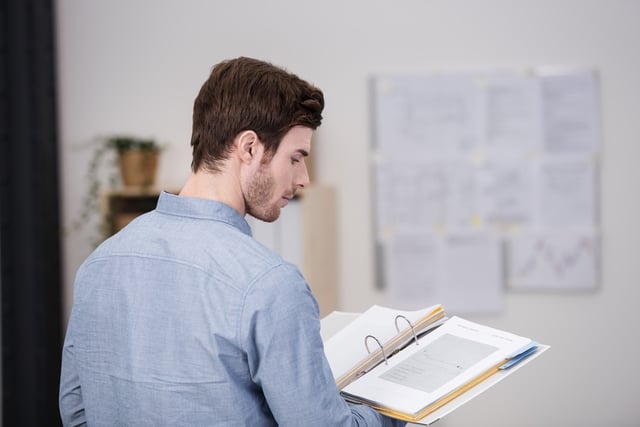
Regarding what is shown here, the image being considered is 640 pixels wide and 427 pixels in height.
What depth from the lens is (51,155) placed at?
9.47 ft

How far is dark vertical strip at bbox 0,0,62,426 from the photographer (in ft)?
8.65

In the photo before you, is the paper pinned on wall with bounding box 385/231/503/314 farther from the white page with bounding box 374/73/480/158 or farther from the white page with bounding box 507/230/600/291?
the white page with bounding box 374/73/480/158

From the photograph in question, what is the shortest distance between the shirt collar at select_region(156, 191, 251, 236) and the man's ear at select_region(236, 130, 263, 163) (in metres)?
0.08

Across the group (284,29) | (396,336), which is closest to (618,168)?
(284,29)

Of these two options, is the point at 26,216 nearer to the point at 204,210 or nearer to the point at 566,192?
the point at 204,210

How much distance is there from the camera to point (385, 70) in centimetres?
282

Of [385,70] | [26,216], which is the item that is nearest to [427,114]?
[385,70]

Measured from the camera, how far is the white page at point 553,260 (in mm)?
2748

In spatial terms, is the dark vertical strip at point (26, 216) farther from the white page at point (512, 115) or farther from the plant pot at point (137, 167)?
the white page at point (512, 115)

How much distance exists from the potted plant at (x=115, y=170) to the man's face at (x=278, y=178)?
5.71 feet

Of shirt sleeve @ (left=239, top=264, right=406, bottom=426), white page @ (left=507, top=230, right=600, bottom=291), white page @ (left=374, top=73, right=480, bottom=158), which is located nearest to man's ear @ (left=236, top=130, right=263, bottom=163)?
shirt sleeve @ (left=239, top=264, right=406, bottom=426)

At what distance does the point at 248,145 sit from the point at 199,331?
275 millimetres

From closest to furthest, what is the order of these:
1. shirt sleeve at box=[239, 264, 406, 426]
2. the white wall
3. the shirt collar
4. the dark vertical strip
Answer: shirt sleeve at box=[239, 264, 406, 426] < the shirt collar < the dark vertical strip < the white wall

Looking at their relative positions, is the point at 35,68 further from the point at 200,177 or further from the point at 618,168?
the point at 618,168
